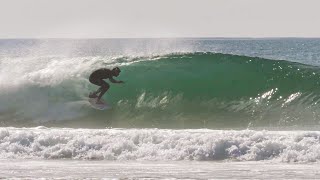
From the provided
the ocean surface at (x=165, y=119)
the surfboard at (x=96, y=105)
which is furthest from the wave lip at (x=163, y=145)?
the surfboard at (x=96, y=105)

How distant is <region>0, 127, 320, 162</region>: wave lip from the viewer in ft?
42.0

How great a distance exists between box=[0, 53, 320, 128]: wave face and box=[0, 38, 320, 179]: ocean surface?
0.03 m

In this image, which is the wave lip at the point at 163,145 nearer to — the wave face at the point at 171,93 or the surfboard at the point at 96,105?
the surfboard at the point at 96,105

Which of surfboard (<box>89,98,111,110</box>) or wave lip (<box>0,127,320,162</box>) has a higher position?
surfboard (<box>89,98,111,110</box>)

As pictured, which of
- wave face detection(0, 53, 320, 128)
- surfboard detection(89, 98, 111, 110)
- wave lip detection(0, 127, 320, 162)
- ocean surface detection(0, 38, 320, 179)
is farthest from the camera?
wave face detection(0, 53, 320, 128)

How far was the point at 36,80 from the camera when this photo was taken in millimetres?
21281

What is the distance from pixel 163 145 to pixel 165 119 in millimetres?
6068

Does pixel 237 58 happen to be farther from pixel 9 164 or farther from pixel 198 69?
pixel 9 164

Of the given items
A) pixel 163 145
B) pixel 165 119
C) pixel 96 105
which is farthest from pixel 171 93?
pixel 163 145

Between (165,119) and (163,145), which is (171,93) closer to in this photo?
(165,119)

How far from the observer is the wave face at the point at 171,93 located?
19.1 m

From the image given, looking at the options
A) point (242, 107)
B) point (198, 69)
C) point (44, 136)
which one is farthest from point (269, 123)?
point (44, 136)

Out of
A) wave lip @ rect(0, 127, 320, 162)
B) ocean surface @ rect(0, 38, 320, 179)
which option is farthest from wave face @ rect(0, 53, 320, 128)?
wave lip @ rect(0, 127, 320, 162)

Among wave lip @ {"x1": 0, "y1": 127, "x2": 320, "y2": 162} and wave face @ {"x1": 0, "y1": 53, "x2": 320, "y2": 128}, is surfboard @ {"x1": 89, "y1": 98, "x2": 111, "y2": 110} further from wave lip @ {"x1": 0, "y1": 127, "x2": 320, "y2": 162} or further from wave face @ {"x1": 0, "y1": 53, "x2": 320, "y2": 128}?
wave lip @ {"x1": 0, "y1": 127, "x2": 320, "y2": 162}
